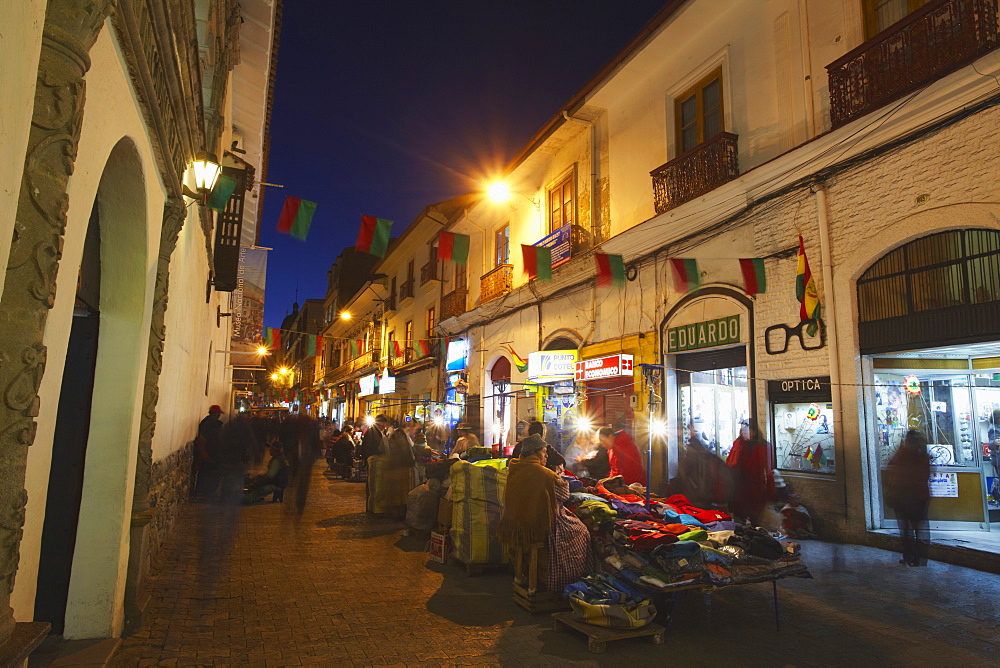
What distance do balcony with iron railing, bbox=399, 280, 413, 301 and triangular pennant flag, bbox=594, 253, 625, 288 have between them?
16.0 meters

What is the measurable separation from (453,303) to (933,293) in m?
16.3

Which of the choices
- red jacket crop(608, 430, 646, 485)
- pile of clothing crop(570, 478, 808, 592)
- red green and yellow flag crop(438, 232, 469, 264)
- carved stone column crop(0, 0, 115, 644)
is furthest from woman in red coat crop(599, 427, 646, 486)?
carved stone column crop(0, 0, 115, 644)

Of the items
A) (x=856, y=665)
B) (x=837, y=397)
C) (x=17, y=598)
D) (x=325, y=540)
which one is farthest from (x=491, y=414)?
(x=17, y=598)

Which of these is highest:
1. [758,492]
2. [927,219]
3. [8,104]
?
[927,219]

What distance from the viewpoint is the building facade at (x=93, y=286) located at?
2158 millimetres

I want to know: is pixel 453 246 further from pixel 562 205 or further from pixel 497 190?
pixel 497 190

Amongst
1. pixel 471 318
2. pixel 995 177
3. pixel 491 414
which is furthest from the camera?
pixel 471 318

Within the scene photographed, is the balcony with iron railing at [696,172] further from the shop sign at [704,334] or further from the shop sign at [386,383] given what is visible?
the shop sign at [386,383]

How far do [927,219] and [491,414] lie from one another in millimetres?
13390

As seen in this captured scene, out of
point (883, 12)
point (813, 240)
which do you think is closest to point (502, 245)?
point (813, 240)

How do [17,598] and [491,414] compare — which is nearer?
[17,598]

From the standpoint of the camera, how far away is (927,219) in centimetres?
712

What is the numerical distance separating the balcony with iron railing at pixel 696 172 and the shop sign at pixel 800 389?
3354mm

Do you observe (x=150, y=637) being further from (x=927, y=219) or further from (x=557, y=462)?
(x=927, y=219)
